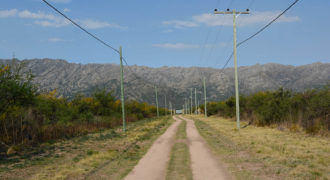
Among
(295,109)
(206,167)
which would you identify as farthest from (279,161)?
(295,109)

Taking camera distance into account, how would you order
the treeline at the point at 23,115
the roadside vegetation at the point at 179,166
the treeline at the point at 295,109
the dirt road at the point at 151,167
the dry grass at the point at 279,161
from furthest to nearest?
the treeline at the point at 295,109 < the treeline at the point at 23,115 < the dirt road at the point at 151,167 < the roadside vegetation at the point at 179,166 < the dry grass at the point at 279,161

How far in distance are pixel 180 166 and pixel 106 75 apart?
16191cm

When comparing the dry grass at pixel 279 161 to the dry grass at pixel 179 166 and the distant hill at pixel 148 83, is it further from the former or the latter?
the distant hill at pixel 148 83

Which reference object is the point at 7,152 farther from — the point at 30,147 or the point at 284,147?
the point at 284,147

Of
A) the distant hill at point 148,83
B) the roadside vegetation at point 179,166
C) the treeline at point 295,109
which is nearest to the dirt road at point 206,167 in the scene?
the roadside vegetation at point 179,166

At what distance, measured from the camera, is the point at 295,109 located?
871 inches

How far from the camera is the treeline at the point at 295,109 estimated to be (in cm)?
1788

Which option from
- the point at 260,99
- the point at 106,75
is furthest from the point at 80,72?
the point at 260,99

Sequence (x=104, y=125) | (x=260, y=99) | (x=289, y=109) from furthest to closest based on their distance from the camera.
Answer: (x=104, y=125), (x=260, y=99), (x=289, y=109)

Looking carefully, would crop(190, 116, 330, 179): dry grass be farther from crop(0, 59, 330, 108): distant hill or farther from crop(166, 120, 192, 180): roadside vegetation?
crop(0, 59, 330, 108): distant hill

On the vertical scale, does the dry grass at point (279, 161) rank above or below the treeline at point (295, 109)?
below

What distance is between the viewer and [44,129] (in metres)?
19.4

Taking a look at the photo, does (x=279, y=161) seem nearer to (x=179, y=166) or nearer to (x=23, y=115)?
(x=179, y=166)

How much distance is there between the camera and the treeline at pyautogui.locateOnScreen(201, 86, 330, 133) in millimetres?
17875
